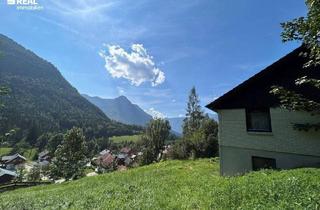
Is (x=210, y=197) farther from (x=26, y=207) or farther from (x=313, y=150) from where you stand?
(x=313, y=150)

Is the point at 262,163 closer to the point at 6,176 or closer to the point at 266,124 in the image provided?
the point at 266,124

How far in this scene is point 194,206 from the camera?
9.57 m

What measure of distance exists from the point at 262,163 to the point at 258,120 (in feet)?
9.60

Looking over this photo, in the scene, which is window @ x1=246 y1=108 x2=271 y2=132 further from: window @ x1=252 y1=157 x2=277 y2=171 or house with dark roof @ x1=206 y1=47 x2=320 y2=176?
window @ x1=252 y1=157 x2=277 y2=171

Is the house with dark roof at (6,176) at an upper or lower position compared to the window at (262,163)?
lower

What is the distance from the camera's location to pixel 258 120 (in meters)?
19.7

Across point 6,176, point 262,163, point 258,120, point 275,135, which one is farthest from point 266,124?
point 6,176

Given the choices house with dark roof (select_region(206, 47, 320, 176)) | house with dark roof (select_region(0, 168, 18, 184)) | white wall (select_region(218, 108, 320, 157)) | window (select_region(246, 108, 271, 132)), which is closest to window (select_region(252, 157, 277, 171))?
house with dark roof (select_region(206, 47, 320, 176))

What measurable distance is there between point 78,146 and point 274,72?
4836cm

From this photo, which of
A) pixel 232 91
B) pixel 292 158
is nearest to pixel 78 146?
pixel 232 91

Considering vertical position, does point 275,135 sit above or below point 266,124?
below

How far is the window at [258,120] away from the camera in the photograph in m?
19.1

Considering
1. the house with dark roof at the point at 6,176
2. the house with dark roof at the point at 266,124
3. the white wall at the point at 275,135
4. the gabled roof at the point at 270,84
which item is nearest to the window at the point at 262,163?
the house with dark roof at the point at 266,124

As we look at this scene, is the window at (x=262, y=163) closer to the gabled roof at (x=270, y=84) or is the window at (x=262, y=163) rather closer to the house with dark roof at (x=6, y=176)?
the gabled roof at (x=270, y=84)
